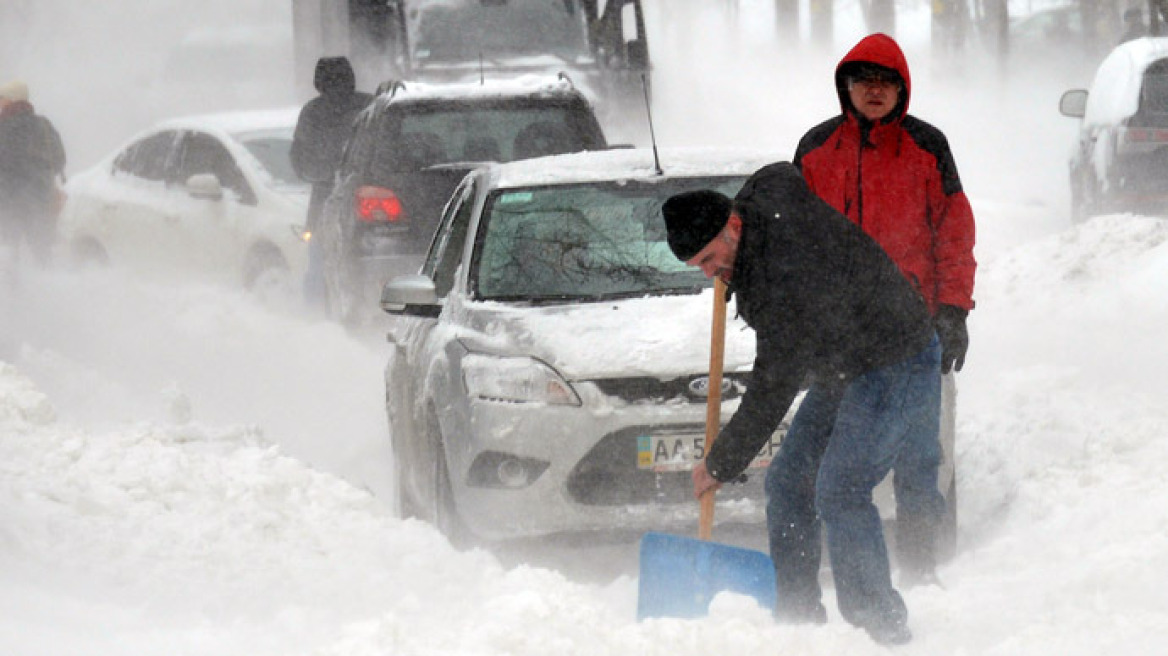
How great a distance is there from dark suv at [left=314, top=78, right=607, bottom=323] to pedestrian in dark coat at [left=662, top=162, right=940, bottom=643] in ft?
18.4

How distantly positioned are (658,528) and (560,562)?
386 mm

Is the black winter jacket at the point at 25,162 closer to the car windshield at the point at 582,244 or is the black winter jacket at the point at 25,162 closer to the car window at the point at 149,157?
the car window at the point at 149,157

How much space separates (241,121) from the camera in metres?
14.8

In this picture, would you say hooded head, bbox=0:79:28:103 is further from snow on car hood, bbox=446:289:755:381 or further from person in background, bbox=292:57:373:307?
snow on car hood, bbox=446:289:755:381

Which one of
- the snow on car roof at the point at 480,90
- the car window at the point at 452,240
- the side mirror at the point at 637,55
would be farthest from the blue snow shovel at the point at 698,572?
the side mirror at the point at 637,55

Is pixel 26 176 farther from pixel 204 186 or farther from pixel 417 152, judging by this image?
pixel 417 152

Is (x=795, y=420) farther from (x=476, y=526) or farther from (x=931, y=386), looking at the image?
(x=476, y=526)

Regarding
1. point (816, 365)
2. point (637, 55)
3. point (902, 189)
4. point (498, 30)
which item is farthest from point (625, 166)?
point (498, 30)

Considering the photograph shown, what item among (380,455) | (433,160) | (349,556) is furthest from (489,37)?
(349,556)

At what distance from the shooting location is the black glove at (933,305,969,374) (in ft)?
20.3

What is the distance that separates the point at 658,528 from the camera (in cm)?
648

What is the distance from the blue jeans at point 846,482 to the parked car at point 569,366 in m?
0.50

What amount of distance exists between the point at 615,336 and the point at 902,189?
107cm

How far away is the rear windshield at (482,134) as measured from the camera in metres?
11.3
